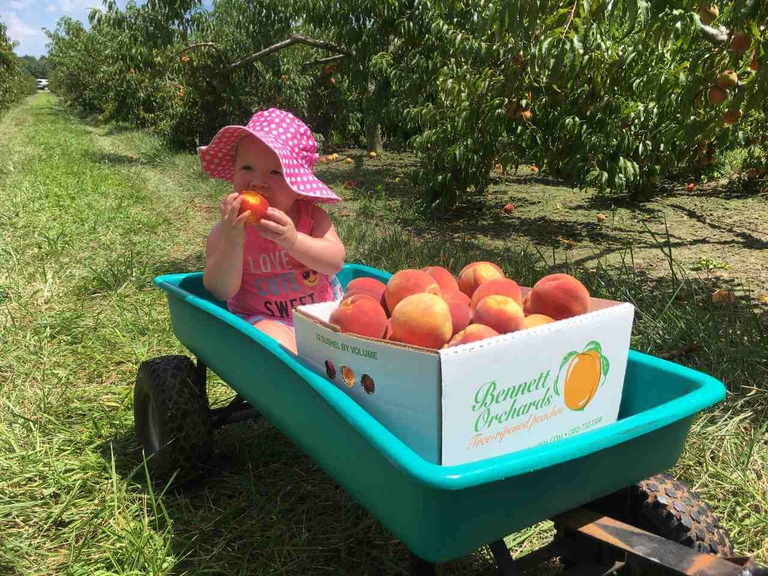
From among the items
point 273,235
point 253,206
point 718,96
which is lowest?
point 273,235

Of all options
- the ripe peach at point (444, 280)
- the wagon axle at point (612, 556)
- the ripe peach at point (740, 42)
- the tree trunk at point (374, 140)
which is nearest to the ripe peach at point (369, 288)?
the ripe peach at point (444, 280)

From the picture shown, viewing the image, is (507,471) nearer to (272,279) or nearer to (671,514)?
(671,514)

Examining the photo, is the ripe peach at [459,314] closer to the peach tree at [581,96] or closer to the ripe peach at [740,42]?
the peach tree at [581,96]

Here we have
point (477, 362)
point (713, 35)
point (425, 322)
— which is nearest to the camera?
point (477, 362)

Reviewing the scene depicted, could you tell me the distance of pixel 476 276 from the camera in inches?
71.4

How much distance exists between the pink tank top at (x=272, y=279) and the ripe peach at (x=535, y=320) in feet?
3.65

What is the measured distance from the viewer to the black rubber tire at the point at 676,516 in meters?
1.42

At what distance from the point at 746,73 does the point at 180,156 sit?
37.0ft

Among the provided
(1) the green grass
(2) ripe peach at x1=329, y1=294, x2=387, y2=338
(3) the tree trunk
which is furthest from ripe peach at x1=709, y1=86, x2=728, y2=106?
(3) the tree trunk

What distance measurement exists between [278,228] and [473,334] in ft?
2.93

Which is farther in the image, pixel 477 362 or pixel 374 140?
pixel 374 140

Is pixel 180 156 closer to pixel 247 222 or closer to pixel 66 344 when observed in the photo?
pixel 66 344

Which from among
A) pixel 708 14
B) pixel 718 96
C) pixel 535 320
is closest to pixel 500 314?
pixel 535 320

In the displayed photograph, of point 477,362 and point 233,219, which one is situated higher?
point 233,219
